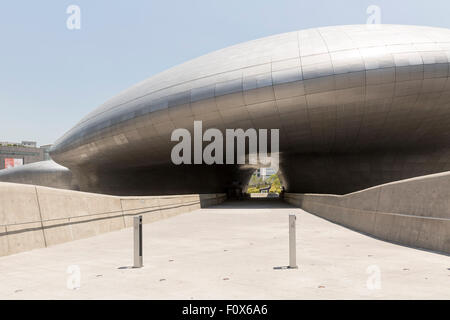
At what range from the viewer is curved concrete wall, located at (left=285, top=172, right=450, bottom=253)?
613cm

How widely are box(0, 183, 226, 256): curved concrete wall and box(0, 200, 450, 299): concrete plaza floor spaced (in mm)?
365

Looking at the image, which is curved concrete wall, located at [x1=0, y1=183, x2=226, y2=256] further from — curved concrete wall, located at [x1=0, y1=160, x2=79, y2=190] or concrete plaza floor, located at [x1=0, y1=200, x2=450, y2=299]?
curved concrete wall, located at [x1=0, y1=160, x2=79, y2=190]

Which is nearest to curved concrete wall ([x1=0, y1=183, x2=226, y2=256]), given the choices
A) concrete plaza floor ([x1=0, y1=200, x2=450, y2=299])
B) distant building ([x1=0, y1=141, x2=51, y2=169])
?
concrete plaza floor ([x1=0, y1=200, x2=450, y2=299])

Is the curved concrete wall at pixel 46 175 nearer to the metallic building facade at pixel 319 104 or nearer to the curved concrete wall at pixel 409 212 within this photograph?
the metallic building facade at pixel 319 104

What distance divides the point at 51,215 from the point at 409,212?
844 cm

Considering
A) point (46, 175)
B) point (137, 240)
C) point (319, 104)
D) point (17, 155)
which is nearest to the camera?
point (137, 240)

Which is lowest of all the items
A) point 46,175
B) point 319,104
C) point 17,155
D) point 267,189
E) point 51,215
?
point 267,189

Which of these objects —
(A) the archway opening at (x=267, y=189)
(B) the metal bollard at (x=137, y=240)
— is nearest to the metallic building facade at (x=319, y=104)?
(B) the metal bollard at (x=137, y=240)

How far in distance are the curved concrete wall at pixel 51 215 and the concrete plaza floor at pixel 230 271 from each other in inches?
14.4

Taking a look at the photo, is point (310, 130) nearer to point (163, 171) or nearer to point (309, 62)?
point (309, 62)

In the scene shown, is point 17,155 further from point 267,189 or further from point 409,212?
point 409,212

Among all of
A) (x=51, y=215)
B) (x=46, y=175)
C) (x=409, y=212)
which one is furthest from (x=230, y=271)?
(x=46, y=175)

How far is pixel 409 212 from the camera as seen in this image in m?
7.06

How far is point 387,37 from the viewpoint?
769 inches
